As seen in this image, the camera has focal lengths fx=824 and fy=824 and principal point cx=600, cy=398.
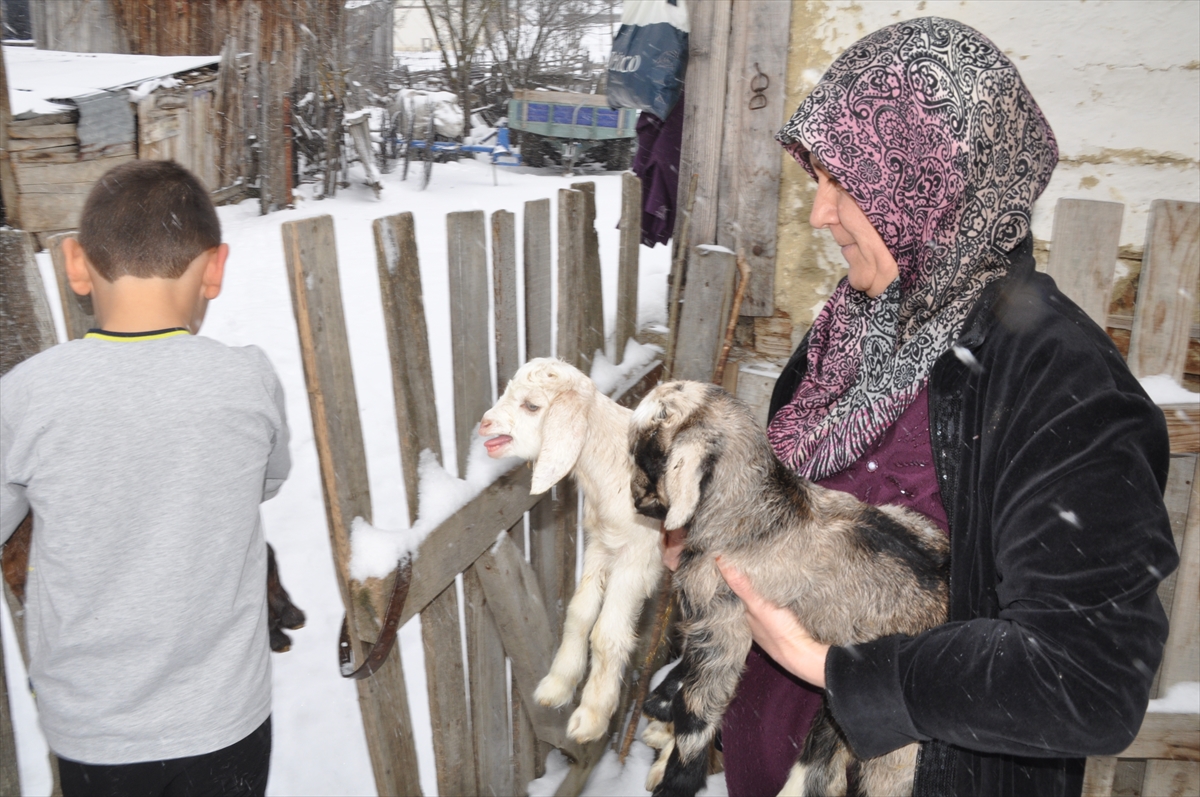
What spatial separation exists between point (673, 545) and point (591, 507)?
1.53 ft

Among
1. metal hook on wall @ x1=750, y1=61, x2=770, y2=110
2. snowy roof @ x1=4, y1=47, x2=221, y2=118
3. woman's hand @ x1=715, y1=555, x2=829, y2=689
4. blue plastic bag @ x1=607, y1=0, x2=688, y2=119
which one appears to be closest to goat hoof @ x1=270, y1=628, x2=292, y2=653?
woman's hand @ x1=715, y1=555, x2=829, y2=689

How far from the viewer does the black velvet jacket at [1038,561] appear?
1179 millimetres

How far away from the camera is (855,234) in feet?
5.85

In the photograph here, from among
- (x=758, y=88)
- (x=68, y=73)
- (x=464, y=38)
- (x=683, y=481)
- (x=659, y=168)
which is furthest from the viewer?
(x=464, y=38)

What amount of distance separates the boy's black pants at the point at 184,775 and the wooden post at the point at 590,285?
1736 mm

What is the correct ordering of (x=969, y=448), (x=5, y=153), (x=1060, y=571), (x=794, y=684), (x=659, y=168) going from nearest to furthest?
(x=1060, y=571) → (x=969, y=448) → (x=794, y=684) → (x=659, y=168) → (x=5, y=153)

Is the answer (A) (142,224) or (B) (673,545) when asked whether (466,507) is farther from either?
(A) (142,224)

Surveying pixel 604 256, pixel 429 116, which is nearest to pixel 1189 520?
pixel 604 256

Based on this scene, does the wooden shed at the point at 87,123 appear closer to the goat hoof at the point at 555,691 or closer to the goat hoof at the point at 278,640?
the goat hoof at the point at 278,640

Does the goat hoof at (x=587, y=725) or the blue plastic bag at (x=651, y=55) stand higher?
the blue plastic bag at (x=651, y=55)

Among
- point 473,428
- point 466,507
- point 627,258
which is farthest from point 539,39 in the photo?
point 466,507

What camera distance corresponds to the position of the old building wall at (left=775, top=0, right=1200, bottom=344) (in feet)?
10.0

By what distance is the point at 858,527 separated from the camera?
5.96 ft

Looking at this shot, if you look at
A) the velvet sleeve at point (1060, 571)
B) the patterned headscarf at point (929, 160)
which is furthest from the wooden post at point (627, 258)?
the velvet sleeve at point (1060, 571)
